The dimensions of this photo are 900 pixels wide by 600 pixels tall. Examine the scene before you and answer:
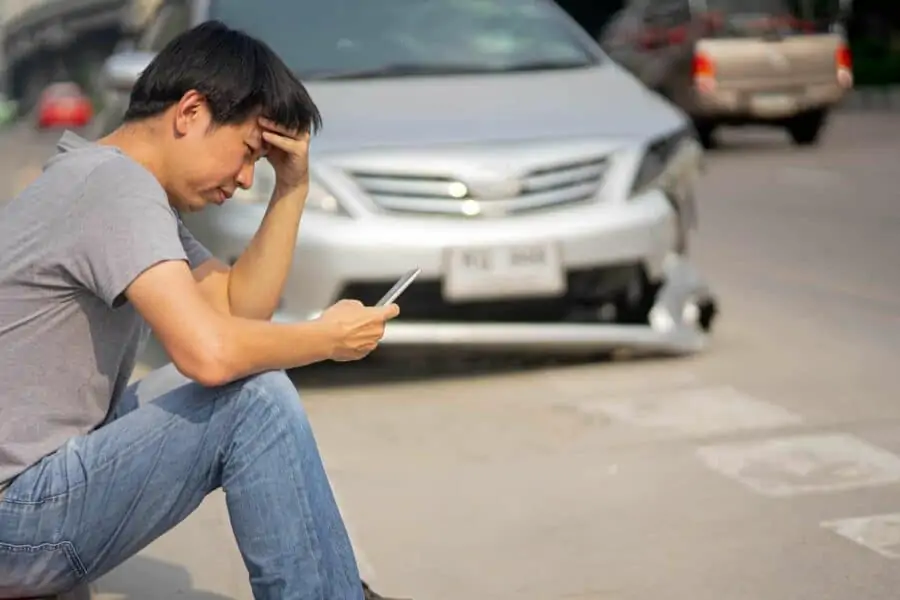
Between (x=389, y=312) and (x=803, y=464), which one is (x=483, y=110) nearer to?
(x=803, y=464)

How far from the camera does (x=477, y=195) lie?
5762mm

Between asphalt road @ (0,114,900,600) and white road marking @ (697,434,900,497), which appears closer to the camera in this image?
asphalt road @ (0,114,900,600)

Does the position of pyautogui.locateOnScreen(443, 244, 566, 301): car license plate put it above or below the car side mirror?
below

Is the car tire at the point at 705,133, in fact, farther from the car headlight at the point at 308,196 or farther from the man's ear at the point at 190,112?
the man's ear at the point at 190,112

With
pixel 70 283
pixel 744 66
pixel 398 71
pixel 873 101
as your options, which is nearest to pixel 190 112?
pixel 70 283

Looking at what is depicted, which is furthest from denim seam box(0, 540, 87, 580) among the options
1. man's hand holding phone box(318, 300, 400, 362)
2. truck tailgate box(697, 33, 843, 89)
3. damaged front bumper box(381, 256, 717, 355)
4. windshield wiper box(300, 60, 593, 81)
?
truck tailgate box(697, 33, 843, 89)

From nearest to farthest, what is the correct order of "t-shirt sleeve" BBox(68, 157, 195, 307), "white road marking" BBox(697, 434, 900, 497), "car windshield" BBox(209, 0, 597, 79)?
"t-shirt sleeve" BBox(68, 157, 195, 307) → "white road marking" BBox(697, 434, 900, 497) → "car windshield" BBox(209, 0, 597, 79)

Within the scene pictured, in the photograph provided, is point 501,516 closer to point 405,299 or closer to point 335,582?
point 335,582

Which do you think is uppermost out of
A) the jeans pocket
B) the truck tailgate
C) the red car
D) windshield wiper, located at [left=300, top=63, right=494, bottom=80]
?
the jeans pocket

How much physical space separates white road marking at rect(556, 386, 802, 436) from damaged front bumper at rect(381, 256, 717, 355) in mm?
388

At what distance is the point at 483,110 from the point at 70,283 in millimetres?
3445

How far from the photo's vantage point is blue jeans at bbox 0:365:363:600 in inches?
111

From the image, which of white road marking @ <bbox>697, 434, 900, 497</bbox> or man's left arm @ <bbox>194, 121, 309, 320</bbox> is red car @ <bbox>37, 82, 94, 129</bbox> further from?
man's left arm @ <bbox>194, 121, 309, 320</bbox>

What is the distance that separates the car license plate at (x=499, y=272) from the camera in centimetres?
566
